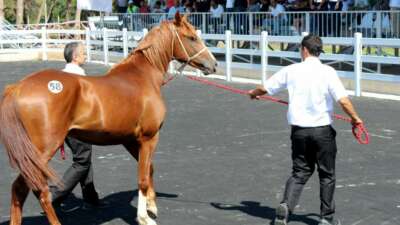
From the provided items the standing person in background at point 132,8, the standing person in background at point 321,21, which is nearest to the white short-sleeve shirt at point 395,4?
the standing person in background at point 321,21

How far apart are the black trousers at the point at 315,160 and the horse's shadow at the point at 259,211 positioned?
1.47ft

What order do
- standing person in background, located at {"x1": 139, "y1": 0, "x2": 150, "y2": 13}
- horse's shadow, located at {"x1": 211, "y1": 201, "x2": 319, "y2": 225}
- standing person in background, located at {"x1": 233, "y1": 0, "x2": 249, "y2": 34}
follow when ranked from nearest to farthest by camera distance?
horse's shadow, located at {"x1": 211, "y1": 201, "x2": 319, "y2": 225}
standing person in background, located at {"x1": 233, "y1": 0, "x2": 249, "y2": 34}
standing person in background, located at {"x1": 139, "y1": 0, "x2": 150, "y2": 13}

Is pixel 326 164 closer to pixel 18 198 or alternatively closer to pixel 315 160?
pixel 315 160

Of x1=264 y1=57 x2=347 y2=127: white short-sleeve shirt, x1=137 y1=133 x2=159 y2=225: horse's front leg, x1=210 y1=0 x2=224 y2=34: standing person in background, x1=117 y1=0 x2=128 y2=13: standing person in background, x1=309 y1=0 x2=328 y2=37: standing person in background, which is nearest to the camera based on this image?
x1=264 y1=57 x2=347 y2=127: white short-sleeve shirt

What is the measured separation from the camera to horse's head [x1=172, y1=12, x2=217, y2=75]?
7.80m

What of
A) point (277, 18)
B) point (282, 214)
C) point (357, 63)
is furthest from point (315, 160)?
point (277, 18)

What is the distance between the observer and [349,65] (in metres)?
20.7

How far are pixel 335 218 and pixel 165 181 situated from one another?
253cm

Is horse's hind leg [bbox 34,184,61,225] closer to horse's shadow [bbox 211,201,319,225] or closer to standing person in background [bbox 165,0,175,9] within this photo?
horse's shadow [bbox 211,201,319,225]

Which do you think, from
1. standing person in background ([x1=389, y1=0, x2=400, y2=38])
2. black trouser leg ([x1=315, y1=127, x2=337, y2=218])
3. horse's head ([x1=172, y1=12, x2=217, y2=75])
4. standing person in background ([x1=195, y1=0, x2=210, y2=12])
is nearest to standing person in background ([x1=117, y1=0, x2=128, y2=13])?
standing person in background ([x1=195, y1=0, x2=210, y2=12])

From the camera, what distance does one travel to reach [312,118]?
267 inches

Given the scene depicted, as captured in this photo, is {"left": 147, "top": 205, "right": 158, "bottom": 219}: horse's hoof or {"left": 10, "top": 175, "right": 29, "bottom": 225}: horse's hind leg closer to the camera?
{"left": 10, "top": 175, "right": 29, "bottom": 225}: horse's hind leg

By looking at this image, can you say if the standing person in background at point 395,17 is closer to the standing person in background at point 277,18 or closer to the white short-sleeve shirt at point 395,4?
the white short-sleeve shirt at point 395,4

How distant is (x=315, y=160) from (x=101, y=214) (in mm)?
2297
